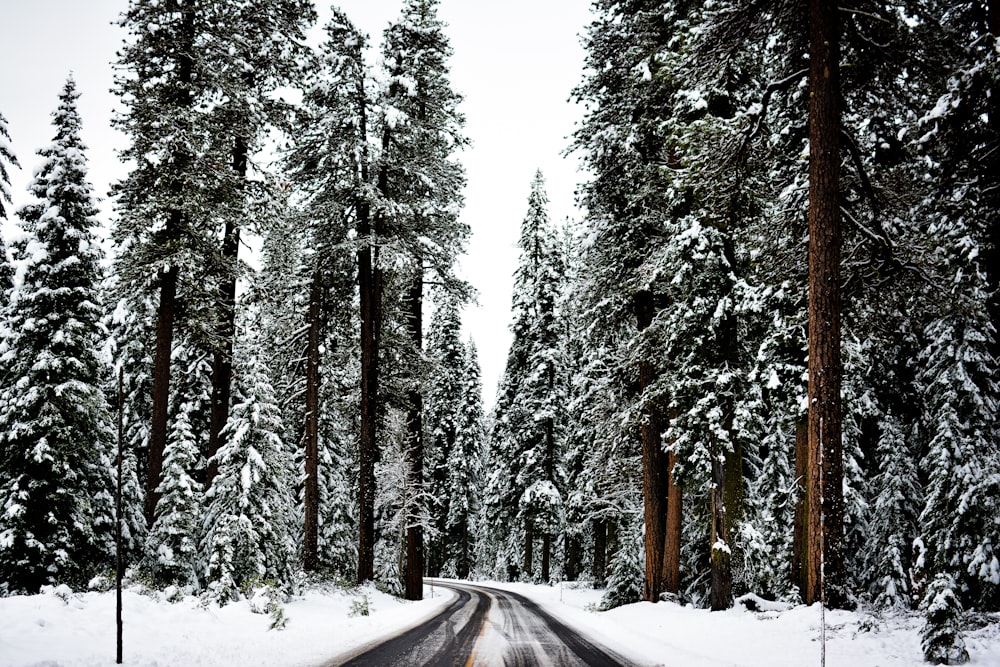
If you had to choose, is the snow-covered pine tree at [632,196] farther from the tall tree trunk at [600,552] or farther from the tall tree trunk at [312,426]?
the tall tree trunk at [600,552]

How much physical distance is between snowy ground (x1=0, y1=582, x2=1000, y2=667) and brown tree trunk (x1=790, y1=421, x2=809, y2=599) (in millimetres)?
4036

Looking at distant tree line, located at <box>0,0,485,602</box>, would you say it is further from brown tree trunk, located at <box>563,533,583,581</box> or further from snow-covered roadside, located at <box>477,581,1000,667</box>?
brown tree trunk, located at <box>563,533,583,581</box>

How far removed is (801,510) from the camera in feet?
55.6

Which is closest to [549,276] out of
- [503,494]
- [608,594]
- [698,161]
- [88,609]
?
[503,494]

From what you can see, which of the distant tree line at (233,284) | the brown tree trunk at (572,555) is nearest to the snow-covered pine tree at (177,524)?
the distant tree line at (233,284)

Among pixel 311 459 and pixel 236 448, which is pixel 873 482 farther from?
pixel 236 448

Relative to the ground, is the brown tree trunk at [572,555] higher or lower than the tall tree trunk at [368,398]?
lower

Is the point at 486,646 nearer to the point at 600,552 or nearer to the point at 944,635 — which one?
the point at 944,635

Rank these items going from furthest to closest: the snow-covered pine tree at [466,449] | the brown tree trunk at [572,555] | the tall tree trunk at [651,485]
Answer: the snow-covered pine tree at [466,449]
the brown tree trunk at [572,555]
the tall tree trunk at [651,485]

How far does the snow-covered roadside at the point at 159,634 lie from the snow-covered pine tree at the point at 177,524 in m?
9.85

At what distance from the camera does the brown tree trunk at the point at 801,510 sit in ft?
52.4

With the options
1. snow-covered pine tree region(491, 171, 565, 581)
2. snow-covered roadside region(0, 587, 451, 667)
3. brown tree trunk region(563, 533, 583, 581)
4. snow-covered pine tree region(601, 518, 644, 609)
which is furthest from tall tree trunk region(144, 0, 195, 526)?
brown tree trunk region(563, 533, 583, 581)

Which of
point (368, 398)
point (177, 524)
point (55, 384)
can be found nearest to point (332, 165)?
point (368, 398)

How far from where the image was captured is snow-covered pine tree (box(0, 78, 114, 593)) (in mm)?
17547
